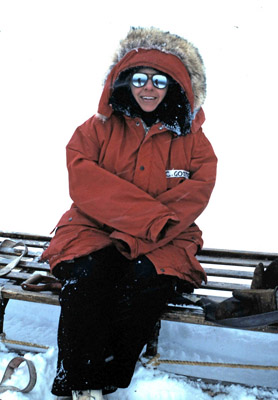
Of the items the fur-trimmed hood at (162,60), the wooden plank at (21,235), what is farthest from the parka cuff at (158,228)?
the wooden plank at (21,235)

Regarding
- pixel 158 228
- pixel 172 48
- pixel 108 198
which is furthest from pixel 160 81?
pixel 158 228

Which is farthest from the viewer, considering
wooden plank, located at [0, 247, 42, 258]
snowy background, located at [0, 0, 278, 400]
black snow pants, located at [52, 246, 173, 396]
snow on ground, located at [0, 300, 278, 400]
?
wooden plank, located at [0, 247, 42, 258]

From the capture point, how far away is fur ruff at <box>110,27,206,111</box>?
8.13ft

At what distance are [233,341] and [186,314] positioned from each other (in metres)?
0.76

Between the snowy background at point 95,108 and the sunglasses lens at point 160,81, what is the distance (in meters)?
0.35

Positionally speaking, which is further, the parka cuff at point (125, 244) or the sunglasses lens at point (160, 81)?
the sunglasses lens at point (160, 81)

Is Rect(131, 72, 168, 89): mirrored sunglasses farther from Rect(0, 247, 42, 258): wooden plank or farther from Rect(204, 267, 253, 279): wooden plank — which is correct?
Rect(0, 247, 42, 258): wooden plank

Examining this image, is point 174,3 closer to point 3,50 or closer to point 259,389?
point 3,50

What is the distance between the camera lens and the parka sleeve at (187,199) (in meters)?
2.40

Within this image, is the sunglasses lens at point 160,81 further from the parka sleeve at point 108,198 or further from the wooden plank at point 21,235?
the wooden plank at point 21,235

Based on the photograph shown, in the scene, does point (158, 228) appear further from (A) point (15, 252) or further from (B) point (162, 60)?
(A) point (15, 252)

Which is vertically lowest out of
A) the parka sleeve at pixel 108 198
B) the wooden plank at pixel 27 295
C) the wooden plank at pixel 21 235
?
the wooden plank at pixel 27 295

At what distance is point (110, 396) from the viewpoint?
2.33m

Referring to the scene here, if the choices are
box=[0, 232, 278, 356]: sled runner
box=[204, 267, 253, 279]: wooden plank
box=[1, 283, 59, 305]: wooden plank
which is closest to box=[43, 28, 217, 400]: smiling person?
box=[0, 232, 278, 356]: sled runner
